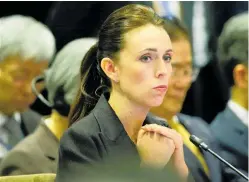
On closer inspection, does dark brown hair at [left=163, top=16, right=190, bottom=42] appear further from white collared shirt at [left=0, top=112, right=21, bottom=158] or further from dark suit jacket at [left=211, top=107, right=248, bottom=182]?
white collared shirt at [left=0, top=112, right=21, bottom=158]

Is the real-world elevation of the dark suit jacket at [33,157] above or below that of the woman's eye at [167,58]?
below

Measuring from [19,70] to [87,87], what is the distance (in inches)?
13.7

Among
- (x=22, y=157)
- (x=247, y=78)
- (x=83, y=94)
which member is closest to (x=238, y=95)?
(x=247, y=78)

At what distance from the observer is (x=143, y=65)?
2.13 metres

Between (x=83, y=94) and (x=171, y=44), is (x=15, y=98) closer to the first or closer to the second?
(x=83, y=94)

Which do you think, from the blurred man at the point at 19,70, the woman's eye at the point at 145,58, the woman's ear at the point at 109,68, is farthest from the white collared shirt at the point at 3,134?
the woman's eye at the point at 145,58

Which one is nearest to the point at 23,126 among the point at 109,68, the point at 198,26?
the point at 109,68

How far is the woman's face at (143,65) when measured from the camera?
211cm

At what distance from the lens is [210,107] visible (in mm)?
2641

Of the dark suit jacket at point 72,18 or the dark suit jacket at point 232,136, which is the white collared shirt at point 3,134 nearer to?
the dark suit jacket at point 72,18

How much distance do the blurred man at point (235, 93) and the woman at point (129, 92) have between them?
1.54 ft

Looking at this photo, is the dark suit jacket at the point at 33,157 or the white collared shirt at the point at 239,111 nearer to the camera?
the dark suit jacket at the point at 33,157

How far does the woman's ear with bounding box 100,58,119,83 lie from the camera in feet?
6.97

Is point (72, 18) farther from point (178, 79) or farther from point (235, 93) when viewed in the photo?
point (235, 93)
